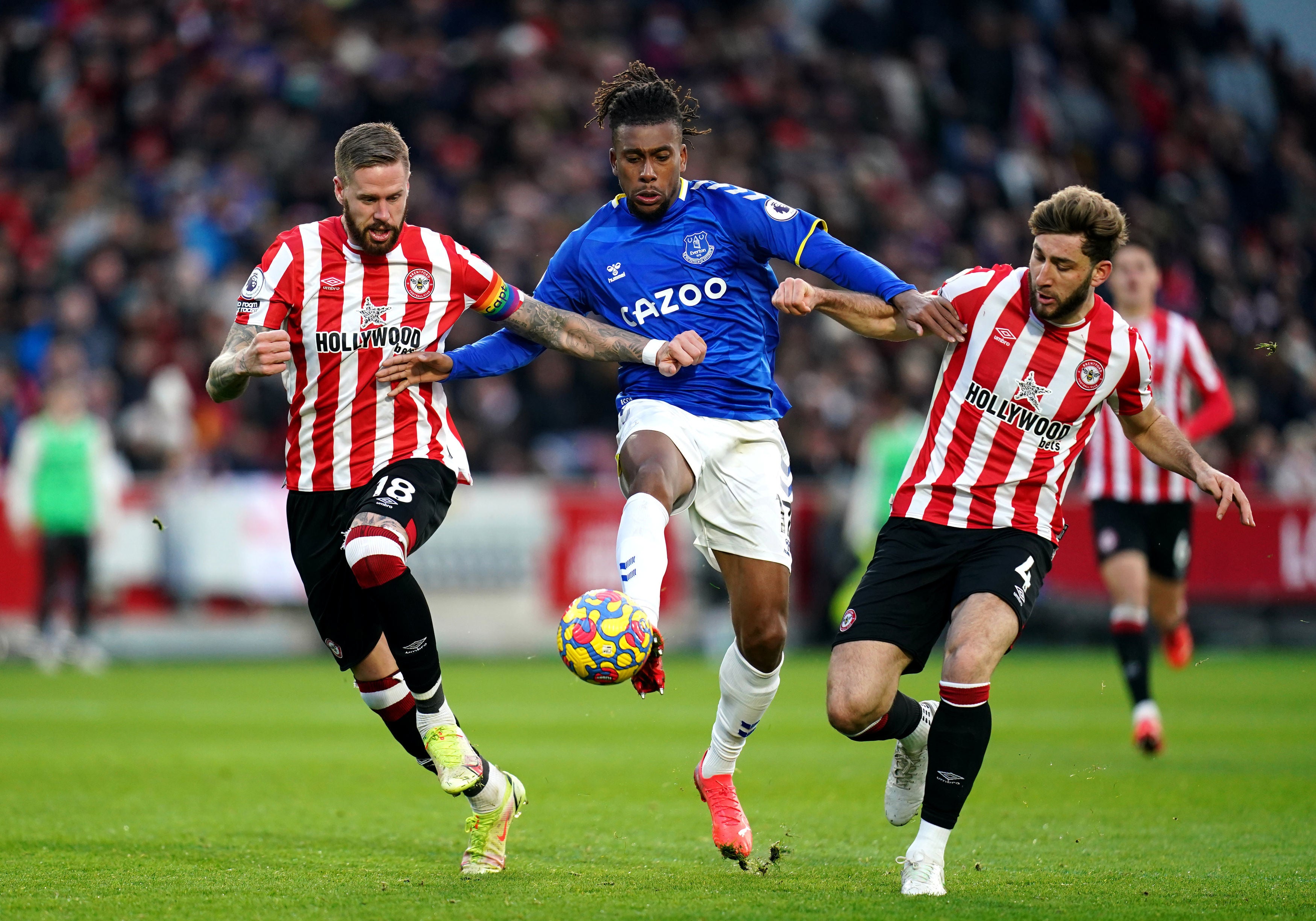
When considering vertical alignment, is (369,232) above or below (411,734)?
above

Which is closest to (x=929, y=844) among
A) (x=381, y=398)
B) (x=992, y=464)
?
(x=992, y=464)

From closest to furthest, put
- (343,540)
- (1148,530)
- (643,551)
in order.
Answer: (643,551) < (343,540) < (1148,530)

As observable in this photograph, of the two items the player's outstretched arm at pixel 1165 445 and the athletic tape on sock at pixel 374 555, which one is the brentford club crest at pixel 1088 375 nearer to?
the player's outstretched arm at pixel 1165 445

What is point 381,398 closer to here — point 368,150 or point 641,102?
point 368,150

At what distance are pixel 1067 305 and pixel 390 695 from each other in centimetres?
277

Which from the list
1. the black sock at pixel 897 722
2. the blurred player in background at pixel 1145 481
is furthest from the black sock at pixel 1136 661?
the black sock at pixel 897 722

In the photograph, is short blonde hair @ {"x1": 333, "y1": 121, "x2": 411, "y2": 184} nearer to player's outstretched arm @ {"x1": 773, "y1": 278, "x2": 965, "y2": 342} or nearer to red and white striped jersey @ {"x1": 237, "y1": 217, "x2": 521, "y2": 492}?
red and white striped jersey @ {"x1": 237, "y1": 217, "x2": 521, "y2": 492}

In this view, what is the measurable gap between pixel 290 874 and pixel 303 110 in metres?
14.1

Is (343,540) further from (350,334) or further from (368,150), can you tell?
(368,150)

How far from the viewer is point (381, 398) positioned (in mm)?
5855

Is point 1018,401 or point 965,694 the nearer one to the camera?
point 965,694

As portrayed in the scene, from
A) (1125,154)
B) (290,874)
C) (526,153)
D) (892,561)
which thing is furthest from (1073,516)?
(290,874)

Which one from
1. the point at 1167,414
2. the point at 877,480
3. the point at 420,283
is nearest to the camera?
the point at 420,283

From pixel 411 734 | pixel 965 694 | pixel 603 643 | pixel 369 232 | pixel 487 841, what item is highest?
pixel 369 232
